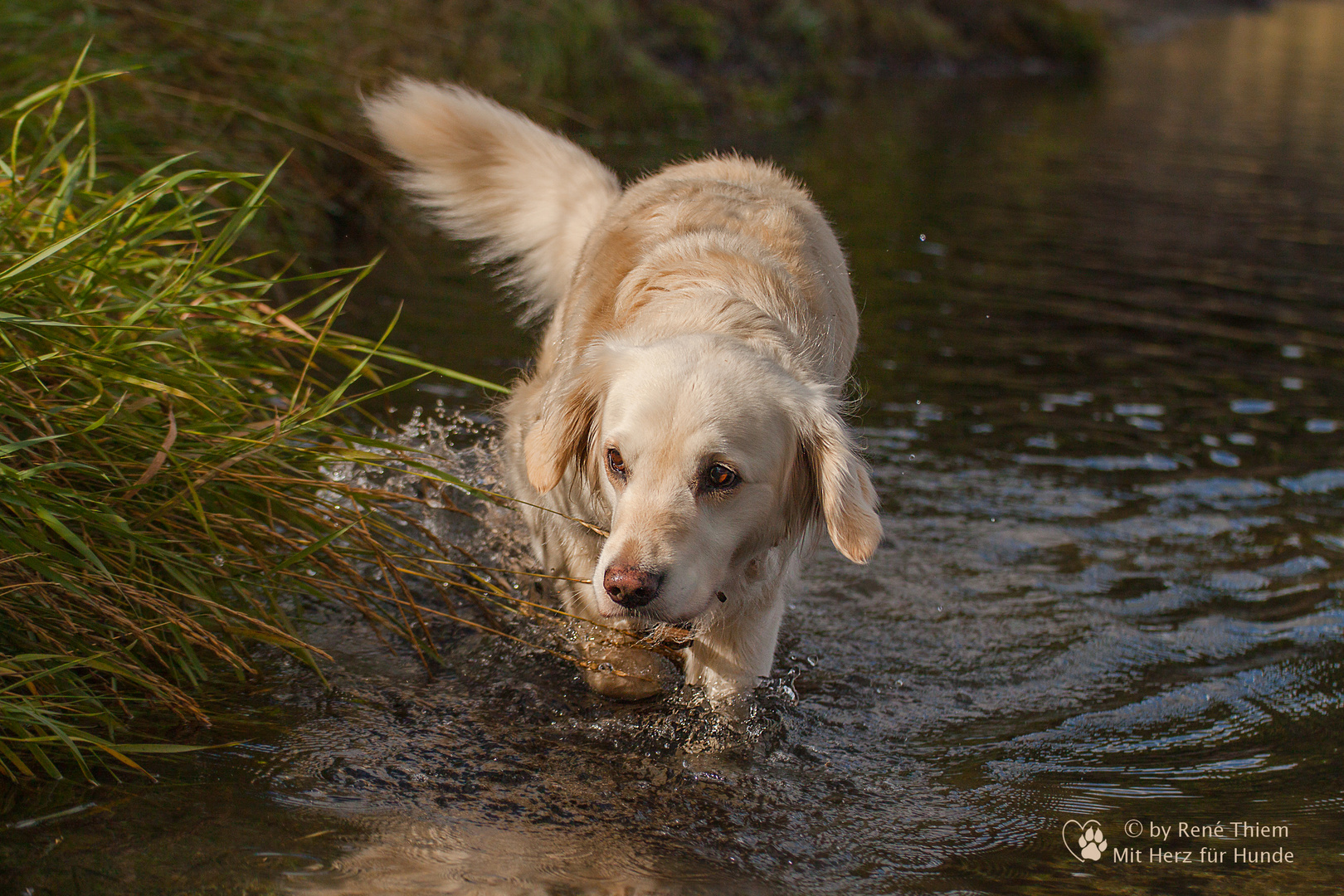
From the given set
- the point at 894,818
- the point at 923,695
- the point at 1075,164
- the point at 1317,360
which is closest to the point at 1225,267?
the point at 1317,360

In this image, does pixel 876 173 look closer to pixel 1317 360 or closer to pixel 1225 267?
pixel 1225 267

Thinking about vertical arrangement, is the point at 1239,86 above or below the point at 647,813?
above

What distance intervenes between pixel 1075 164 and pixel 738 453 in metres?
15.3

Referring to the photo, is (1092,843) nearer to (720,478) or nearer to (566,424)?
(720,478)

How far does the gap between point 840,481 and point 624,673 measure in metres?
0.99

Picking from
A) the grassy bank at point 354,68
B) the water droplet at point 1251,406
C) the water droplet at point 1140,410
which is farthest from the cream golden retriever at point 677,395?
the water droplet at point 1251,406

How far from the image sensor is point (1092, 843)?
3096mm

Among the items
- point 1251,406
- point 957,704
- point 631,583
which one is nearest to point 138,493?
point 631,583

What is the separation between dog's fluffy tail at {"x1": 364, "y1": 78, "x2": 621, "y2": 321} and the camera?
Answer: 15.1ft

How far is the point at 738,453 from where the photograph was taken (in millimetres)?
2949

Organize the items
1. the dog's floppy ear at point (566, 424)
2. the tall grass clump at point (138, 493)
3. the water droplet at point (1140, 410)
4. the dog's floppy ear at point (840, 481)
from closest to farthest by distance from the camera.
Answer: the tall grass clump at point (138, 493) → the dog's floppy ear at point (840, 481) → the dog's floppy ear at point (566, 424) → the water droplet at point (1140, 410)

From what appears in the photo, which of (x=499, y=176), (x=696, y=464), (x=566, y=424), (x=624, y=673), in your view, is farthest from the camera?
(x=499, y=176)

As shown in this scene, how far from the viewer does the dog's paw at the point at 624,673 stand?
362 cm

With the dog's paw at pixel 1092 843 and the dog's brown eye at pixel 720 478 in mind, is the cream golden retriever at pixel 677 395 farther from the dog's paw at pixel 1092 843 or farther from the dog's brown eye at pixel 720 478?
the dog's paw at pixel 1092 843
